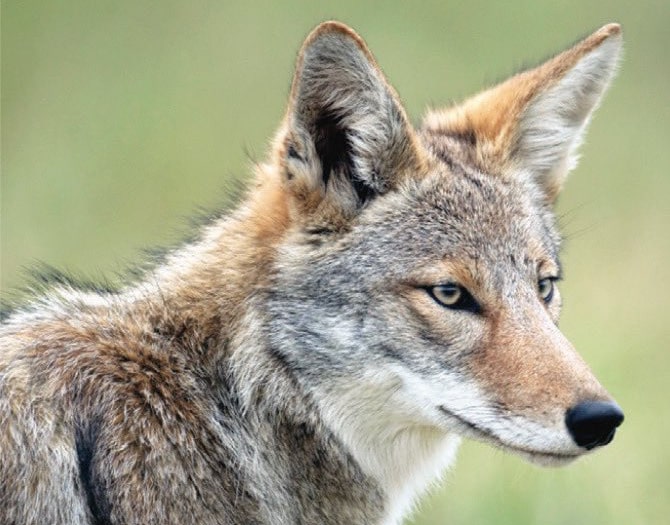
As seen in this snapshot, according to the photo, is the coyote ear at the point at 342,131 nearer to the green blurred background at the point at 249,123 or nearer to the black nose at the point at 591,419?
the black nose at the point at 591,419

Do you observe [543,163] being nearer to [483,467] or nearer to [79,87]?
[483,467]

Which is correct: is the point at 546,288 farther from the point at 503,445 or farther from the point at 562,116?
the point at 562,116

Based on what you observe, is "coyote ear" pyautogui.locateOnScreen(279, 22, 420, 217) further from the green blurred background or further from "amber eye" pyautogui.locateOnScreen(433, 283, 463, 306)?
the green blurred background

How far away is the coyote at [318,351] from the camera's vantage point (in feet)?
19.6

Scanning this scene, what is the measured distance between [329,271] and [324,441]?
2.70ft

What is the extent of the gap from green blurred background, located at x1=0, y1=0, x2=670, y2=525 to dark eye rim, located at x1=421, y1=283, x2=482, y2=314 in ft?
13.0

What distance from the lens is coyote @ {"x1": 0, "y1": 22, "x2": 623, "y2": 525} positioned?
5.98m

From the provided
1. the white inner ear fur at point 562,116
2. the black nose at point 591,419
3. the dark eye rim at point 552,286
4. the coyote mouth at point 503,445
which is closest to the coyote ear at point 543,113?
the white inner ear fur at point 562,116

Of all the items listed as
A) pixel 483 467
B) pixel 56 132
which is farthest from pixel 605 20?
pixel 483 467

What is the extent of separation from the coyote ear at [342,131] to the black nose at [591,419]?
5.00 feet

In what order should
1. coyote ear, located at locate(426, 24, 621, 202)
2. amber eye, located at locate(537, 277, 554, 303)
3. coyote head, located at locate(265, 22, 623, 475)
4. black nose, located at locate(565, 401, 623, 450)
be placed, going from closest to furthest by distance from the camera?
black nose, located at locate(565, 401, 623, 450) < coyote head, located at locate(265, 22, 623, 475) < amber eye, located at locate(537, 277, 554, 303) < coyote ear, located at locate(426, 24, 621, 202)

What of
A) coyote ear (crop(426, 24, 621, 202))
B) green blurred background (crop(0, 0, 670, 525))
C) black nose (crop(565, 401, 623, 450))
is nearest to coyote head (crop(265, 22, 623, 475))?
black nose (crop(565, 401, 623, 450))

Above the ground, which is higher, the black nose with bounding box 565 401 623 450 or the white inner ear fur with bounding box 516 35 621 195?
the white inner ear fur with bounding box 516 35 621 195

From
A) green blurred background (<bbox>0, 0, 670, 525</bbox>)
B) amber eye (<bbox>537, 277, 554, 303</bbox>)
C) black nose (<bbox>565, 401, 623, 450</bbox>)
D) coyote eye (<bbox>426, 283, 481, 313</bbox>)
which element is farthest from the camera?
green blurred background (<bbox>0, 0, 670, 525</bbox>)
